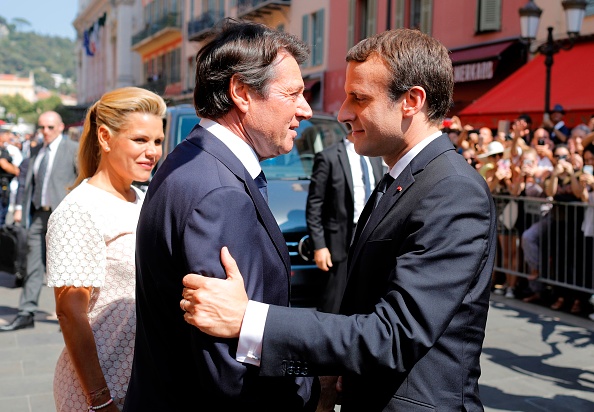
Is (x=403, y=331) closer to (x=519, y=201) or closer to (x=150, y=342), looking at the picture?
(x=150, y=342)

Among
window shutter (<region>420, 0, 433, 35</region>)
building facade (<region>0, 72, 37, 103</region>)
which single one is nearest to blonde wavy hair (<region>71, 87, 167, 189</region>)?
window shutter (<region>420, 0, 433, 35</region>)

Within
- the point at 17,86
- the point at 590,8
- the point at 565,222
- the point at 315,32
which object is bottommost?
the point at 565,222

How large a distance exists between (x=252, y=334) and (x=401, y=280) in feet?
1.22

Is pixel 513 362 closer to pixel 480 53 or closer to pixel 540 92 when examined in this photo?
pixel 540 92

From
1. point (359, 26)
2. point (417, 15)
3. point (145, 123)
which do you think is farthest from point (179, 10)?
point (145, 123)

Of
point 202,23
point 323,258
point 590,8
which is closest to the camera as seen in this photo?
point 323,258

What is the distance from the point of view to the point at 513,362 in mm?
5668

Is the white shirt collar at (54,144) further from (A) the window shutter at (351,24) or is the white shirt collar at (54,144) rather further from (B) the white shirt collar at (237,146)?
(A) the window shutter at (351,24)

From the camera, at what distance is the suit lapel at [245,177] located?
5.70 feet

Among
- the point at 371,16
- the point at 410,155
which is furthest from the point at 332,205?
the point at 371,16

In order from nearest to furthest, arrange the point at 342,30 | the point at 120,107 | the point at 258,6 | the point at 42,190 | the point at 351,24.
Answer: the point at 120,107, the point at 42,190, the point at 351,24, the point at 342,30, the point at 258,6

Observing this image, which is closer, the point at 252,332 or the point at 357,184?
the point at 252,332

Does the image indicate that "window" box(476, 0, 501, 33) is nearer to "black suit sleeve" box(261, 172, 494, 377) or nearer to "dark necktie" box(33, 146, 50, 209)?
"dark necktie" box(33, 146, 50, 209)

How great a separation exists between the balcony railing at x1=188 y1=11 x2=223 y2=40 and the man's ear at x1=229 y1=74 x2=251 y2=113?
34.4 meters
